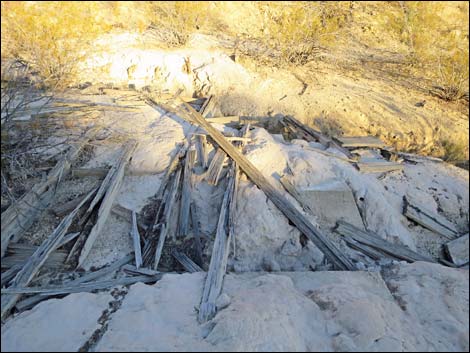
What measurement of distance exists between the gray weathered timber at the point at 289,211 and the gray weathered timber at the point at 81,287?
6.33 feet

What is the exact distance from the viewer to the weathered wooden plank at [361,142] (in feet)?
21.1

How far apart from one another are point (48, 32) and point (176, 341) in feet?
22.3

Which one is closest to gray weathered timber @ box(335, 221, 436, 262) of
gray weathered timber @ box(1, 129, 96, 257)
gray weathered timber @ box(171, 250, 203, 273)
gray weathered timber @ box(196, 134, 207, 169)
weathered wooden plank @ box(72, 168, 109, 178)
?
gray weathered timber @ box(171, 250, 203, 273)

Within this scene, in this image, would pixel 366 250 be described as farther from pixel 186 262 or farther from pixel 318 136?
pixel 318 136

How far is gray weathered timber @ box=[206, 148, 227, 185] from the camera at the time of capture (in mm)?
5180

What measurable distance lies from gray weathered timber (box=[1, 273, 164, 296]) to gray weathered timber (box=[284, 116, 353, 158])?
422 centimetres

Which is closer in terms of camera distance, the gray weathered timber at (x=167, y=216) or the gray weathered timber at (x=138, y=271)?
the gray weathered timber at (x=138, y=271)

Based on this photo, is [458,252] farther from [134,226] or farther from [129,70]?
[129,70]

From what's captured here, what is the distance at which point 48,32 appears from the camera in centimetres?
652

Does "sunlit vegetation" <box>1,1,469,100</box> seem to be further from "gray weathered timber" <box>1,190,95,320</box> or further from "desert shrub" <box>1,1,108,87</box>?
"gray weathered timber" <box>1,190,95,320</box>

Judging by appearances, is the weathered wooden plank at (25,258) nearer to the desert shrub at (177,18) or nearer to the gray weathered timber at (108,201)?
the gray weathered timber at (108,201)

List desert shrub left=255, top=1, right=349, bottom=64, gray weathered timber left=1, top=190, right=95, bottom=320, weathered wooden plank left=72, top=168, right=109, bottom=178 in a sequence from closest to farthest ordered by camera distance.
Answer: gray weathered timber left=1, top=190, right=95, bottom=320 → weathered wooden plank left=72, top=168, right=109, bottom=178 → desert shrub left=255, top=1, right=349, bottom=64

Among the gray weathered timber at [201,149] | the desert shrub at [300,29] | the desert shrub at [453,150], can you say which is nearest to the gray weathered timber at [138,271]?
the gray weathered timber at [201,149]

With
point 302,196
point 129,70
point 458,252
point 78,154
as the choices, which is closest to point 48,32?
point 129,70
